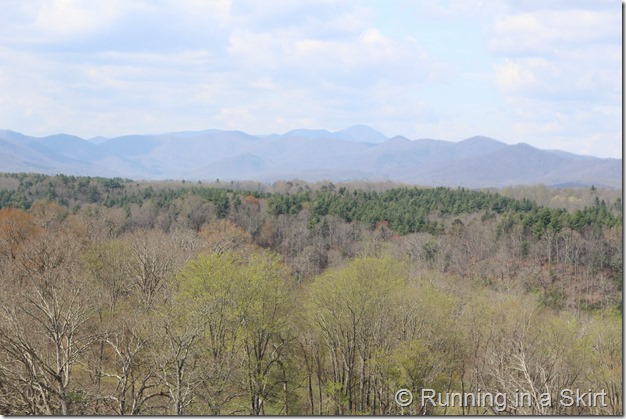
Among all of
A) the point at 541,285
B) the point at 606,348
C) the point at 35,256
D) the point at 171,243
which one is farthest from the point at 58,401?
the point at 541,285

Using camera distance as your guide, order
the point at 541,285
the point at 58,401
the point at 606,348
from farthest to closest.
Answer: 1. the point at 541,285
2. the point at 606,348
3. the point at 58,401

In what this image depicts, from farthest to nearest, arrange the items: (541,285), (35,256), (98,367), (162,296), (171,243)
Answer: (541,285) → (171,243) → (35,256) → (162,296) → (98,367)

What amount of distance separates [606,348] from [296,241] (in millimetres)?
48194

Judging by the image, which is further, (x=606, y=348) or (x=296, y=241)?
(x=296, y=241)

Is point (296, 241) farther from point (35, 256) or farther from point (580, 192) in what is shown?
point (580, 192)

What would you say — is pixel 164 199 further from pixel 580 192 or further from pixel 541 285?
pixel 580 192

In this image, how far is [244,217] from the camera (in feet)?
250

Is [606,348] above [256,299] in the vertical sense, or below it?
below

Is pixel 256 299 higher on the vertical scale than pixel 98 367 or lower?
higher

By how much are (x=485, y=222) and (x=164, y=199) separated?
48.5 m

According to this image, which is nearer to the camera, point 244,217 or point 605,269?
point 605,269

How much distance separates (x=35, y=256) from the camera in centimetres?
3512

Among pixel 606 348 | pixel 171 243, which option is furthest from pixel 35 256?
pixel 606 348

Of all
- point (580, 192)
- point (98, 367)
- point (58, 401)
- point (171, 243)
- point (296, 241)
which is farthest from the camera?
point (580, 192)
